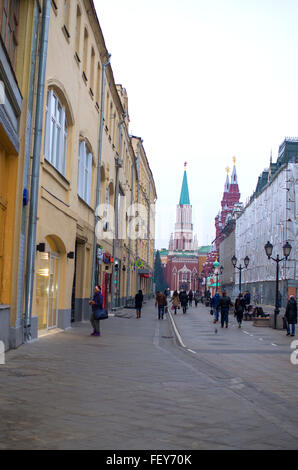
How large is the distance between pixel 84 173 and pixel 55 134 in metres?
5.44

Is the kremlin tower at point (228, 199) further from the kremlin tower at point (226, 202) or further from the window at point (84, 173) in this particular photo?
the window at point (84, 173)

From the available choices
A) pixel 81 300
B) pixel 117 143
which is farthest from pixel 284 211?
pixel 81 300

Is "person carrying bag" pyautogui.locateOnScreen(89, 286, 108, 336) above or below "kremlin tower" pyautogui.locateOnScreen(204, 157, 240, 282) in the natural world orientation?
below

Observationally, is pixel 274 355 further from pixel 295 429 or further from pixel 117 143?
pixel 117 143

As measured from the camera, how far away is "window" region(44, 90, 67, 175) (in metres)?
15.6

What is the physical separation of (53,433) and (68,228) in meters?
13.4

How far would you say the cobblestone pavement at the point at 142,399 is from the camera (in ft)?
17.3

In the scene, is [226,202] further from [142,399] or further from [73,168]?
[142,399]

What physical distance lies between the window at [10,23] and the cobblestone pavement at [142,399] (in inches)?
249

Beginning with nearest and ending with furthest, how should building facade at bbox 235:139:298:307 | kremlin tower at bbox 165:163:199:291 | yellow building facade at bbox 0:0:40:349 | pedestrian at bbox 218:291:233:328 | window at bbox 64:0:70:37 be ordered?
1. yellow building facade at bbox 0:0:40:349
2. window at bbox 64:0:70:37
3. pedestrian at bbox 218:291:233:328
4. building facade at bbox 235:139:298:307
5. kremlin tower at bbox 165:163:199:291

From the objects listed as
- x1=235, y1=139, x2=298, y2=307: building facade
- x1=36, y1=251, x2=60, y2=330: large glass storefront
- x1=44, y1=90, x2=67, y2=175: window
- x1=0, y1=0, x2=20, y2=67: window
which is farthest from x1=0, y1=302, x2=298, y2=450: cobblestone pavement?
x1=235, y1=139, x2=298, y2=307: building facade

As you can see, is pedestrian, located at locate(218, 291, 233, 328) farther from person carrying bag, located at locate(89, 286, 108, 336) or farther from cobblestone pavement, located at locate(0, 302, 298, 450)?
cobblestone pavement, located at locate(0, 302, 298, 450)

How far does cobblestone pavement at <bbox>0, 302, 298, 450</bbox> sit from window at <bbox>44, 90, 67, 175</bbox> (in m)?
5.65

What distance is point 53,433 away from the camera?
210 inches
